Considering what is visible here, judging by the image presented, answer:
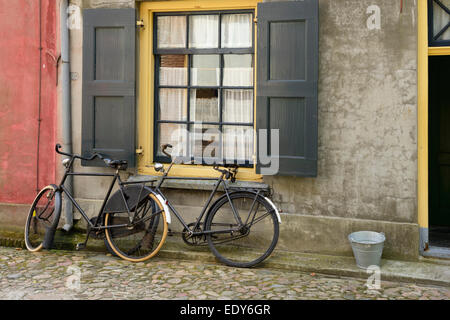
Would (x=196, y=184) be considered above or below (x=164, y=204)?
above

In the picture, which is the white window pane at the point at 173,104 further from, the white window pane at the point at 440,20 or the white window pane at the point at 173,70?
the white window pane at the point at 440,20

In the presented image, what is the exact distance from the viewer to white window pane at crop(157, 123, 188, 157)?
6426 mm

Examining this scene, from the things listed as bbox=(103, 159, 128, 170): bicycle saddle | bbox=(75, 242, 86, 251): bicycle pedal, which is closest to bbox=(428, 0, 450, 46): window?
bbox=(103, 159, 128, 170): bicycle saddle

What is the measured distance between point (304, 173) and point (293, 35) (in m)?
1.59

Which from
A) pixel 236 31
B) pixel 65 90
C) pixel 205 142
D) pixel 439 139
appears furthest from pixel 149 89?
pixel 439 139

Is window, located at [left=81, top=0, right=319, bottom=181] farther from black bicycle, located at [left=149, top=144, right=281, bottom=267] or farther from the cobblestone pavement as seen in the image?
the cobblestone pavement

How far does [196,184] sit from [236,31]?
1965mm

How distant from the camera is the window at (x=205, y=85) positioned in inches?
244

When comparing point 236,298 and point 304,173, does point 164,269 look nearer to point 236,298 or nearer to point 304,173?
point 236,298

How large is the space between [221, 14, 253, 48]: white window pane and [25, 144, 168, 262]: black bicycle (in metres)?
1.99

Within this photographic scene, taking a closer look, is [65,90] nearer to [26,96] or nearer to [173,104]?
[26,96]

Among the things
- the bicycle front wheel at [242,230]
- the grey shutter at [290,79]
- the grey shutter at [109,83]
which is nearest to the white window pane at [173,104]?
the grey shutter at [109,83]

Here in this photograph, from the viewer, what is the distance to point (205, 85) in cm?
632

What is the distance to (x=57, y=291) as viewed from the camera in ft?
15.3
